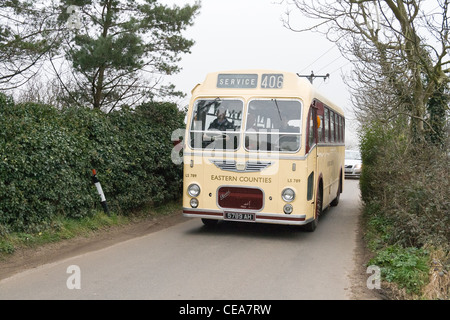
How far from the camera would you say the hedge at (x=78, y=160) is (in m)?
7.78

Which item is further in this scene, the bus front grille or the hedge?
the bus front grille

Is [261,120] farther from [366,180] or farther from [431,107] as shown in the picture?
[431,107]

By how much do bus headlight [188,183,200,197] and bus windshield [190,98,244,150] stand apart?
0.84 m

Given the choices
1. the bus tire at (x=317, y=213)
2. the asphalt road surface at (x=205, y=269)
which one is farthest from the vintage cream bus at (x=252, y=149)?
the asphalt road surface at (x=205, y=269)

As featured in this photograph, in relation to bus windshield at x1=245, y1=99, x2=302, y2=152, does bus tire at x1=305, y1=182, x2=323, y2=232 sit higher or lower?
lower

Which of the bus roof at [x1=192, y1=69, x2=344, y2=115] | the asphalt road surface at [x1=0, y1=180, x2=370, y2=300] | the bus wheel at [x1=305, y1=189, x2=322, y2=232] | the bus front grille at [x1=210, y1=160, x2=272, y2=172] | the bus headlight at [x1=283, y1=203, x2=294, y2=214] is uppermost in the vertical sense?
the bus roof at [x1=192, y1=69, x2=344, y2=115]

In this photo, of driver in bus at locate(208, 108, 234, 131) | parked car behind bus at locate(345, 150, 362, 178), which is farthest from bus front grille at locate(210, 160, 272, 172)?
parked car behind bus at locate(345, 150, 362, 178)

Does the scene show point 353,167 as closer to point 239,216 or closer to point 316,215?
point 316,215

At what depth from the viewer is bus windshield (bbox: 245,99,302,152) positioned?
31.1 feet

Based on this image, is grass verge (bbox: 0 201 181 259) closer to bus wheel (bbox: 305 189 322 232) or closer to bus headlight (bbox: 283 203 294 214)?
bus headlight (bbox: 283 203 294 214)

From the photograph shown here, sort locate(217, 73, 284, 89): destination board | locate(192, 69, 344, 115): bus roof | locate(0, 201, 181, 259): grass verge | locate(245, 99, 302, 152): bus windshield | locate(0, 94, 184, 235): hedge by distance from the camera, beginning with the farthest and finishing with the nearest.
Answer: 1. locate(217, 73, 284, 89): destination board
2. locate(192, 69, 344, 115): bus roof
3. locate(245, 99, 302, 152): bus windshield
4. locate(0, 94, 184, 235): hedge
5. locate(0, 201, 181, 259): grass verge

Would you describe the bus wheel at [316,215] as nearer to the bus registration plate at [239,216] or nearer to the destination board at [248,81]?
the bus registration plate at [239,216]

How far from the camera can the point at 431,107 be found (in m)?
13.9
